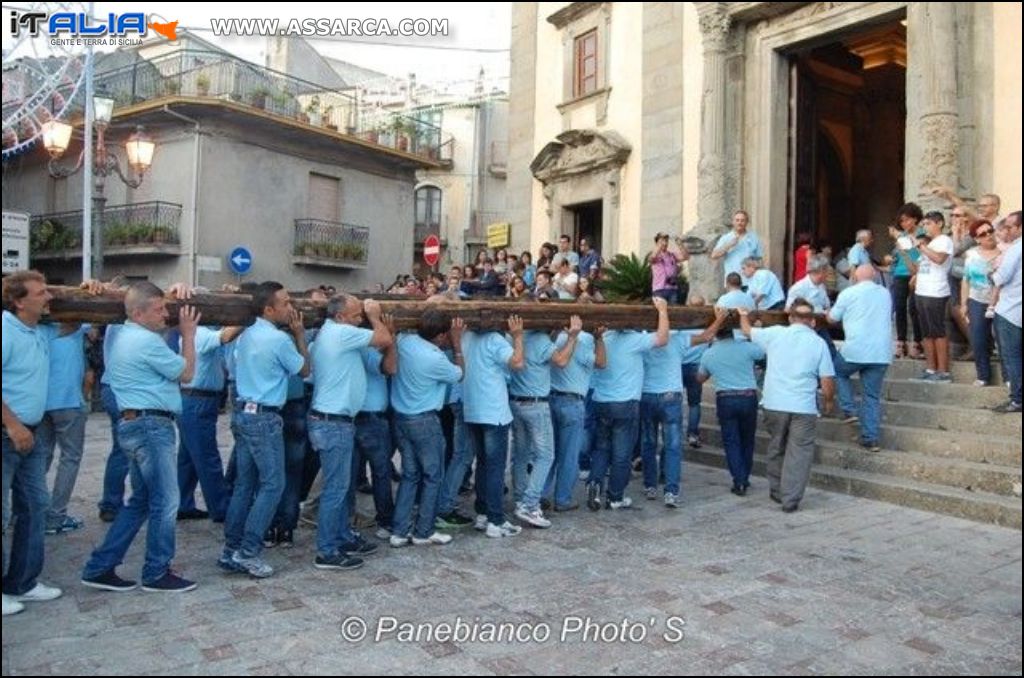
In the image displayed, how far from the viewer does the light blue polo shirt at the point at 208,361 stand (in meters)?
6.23

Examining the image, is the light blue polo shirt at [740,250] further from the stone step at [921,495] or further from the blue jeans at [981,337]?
the stone step at [921,495]

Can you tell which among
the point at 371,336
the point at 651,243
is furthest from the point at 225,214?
the point at 371,336

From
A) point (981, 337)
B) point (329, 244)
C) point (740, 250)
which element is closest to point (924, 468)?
point (981, 337)

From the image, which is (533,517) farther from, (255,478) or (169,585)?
(169,585)

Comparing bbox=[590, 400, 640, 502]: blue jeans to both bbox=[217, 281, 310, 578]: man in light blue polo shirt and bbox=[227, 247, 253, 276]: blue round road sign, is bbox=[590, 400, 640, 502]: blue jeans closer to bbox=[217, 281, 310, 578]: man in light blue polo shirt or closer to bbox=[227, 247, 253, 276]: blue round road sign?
bbox=[217, 281, 310, 578]: man in light blue polo shirt

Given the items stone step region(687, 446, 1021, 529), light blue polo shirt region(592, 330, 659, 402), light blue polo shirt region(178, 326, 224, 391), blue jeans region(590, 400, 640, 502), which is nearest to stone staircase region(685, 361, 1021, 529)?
stone step region(687, 446, 1021, 529)

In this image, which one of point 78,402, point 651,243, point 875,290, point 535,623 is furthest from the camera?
point 651,243

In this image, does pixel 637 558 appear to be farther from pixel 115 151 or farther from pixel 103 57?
pixel 103 57

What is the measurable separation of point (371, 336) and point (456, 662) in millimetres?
2393

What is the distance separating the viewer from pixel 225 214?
21.5 metres

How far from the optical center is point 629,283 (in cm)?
1279

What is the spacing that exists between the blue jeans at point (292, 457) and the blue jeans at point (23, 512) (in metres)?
1.54

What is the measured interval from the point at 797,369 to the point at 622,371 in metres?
1.46

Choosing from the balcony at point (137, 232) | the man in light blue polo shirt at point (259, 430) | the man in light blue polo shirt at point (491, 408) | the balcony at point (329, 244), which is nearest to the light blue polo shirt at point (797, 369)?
the man in light blue polo shirt at point (491, 408)
